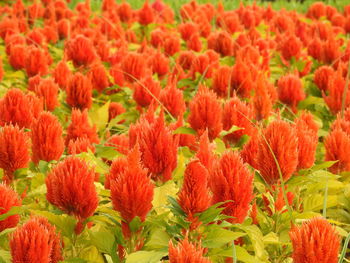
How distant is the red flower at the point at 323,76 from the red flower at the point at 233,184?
2103 mm

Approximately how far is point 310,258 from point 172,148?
647mm

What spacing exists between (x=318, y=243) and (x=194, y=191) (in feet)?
1.17

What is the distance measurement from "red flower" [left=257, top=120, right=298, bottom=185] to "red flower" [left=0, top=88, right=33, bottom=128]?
3.36ft

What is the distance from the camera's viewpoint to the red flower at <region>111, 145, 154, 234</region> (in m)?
1.67

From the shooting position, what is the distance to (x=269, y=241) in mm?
1965

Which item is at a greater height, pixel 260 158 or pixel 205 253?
pixel 260 158

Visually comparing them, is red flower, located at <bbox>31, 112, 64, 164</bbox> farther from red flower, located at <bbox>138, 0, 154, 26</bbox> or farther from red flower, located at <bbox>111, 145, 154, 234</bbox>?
red flower, located at <bbox>138, 0, 154, 26</bbox>

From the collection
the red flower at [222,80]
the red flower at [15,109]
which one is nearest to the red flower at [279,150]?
the red flower at [15,109]

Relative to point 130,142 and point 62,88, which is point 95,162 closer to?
point 130,142

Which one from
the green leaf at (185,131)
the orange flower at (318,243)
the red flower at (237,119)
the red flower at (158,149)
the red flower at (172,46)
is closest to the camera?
the orange flower at (318,243)

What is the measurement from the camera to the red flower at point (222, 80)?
134 inches

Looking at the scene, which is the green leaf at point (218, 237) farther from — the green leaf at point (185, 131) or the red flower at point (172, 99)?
the red flower at point (172, 99)

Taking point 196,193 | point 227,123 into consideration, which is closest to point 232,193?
point 196,193

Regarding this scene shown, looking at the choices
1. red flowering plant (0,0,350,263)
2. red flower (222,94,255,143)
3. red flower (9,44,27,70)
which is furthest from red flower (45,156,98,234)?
red flower (9,44,27,70)
